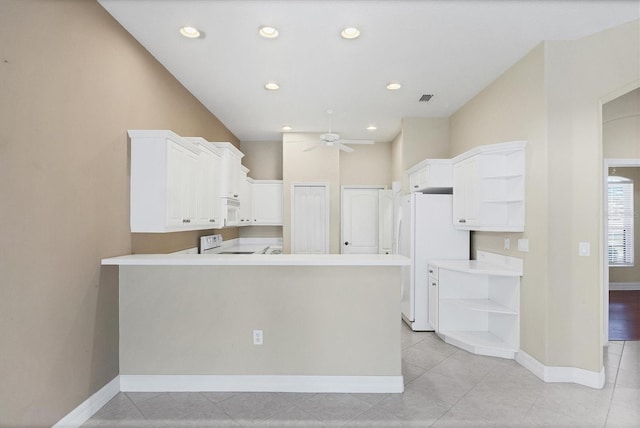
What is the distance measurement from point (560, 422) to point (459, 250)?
2.24 meters

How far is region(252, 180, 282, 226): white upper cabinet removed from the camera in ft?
20.5

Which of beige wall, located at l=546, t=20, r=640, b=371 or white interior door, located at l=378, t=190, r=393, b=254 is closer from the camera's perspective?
beige wall, located at l=546, t=20, r=640, b=371

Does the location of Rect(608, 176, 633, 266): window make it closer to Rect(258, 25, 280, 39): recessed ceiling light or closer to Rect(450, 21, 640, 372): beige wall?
Rect(450, 21, 640, 372): beige wall

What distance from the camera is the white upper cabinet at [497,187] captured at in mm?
3270

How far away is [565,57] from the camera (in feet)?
9.66

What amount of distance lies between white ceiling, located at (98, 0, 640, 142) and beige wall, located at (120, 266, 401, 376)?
205 centimetres

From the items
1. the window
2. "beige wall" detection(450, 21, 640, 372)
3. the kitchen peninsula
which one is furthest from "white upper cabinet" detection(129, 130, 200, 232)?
the window

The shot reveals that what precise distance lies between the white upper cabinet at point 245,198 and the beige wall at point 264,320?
8.62 feet

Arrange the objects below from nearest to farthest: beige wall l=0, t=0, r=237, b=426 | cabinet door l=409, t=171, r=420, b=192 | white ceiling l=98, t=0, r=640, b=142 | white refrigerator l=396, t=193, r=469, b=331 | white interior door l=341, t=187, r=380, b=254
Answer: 1. beige wall l=0, t=0, r=237, b=426
2. white ceiling l=98, t=0, r=640, b=142
3. white refrigerator l=396, t=193, r=469, b=331
4. cabinet door l=409, t=171, r=420, b=192
5. white interior door l=341, t=187, r=380, b=254

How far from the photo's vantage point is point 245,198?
558 cm

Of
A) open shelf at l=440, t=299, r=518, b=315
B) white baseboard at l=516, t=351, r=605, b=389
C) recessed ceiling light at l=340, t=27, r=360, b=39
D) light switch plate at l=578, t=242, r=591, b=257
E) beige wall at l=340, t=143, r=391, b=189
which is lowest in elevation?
white baseboard at l=516, t=351, r=605, b=389

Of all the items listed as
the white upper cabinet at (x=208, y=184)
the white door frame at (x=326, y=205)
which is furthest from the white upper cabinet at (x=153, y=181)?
the white door frame at (x=326, y=205)

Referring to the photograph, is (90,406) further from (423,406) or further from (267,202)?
(267,202)

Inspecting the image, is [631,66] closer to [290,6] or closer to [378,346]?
[290,6]
